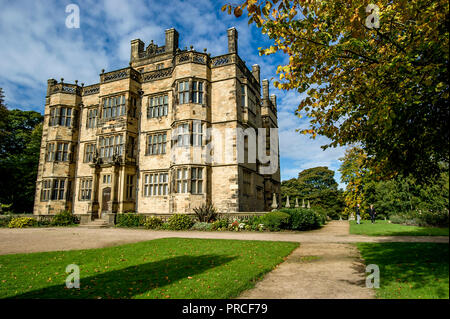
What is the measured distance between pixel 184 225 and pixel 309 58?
14.3 m

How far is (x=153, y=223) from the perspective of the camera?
1838 centimetres

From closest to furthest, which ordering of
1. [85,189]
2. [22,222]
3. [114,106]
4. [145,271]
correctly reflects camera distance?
[145,271], [22,222], [114,106], [85,189]

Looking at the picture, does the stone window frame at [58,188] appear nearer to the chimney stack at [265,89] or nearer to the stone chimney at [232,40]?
the stone chimney at [232,40]

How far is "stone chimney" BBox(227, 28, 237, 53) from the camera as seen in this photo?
2095cm

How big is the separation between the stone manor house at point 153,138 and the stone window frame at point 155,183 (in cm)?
8

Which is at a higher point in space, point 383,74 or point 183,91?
point 183,91

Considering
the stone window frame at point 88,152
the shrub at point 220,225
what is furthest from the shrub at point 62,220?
the shrub at point 220,225

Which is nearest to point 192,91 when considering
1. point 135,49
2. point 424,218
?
point 135,49

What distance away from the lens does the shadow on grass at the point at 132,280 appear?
4449 millimetres

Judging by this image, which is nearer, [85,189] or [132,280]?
[132,280]

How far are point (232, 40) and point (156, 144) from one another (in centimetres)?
1073

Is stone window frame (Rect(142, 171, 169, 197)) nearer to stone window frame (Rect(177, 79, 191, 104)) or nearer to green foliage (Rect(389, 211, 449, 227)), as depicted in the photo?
stone window frame (Rect(177, 79, 191, 104))

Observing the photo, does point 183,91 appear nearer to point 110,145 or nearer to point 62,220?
point 110,145
